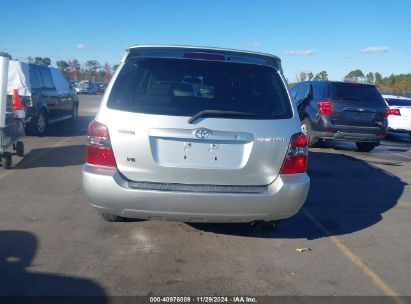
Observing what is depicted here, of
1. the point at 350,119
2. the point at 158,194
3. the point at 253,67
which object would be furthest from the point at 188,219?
the point at 350,119

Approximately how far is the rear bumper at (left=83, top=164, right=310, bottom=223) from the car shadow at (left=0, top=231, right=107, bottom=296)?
0.73 m

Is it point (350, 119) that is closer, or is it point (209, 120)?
point (209, 120)

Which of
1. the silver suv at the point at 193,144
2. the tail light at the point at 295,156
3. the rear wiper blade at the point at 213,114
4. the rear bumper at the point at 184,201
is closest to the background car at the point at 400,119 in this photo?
the tail light at the point at 295,156

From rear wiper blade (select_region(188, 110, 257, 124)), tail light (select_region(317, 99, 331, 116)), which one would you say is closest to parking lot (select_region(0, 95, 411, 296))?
rear wiper blade (select_region(188, 110, 257, 124))

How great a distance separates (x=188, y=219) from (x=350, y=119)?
26.0ft

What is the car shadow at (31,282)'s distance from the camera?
3.51 meters

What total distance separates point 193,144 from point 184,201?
1.67 feet

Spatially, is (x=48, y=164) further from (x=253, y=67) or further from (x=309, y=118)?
(x=309, y=118)

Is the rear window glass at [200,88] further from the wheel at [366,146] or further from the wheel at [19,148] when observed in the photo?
the wheel at [366,146]

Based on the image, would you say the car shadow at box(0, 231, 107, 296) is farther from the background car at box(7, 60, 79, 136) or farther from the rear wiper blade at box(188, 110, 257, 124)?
the background car at box(7, 60, 79, 136)

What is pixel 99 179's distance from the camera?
13.2 ft

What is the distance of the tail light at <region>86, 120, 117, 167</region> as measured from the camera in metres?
4.05

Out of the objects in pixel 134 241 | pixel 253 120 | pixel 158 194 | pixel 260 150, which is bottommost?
pixel 134 241

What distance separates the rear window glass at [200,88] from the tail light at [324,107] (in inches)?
275
